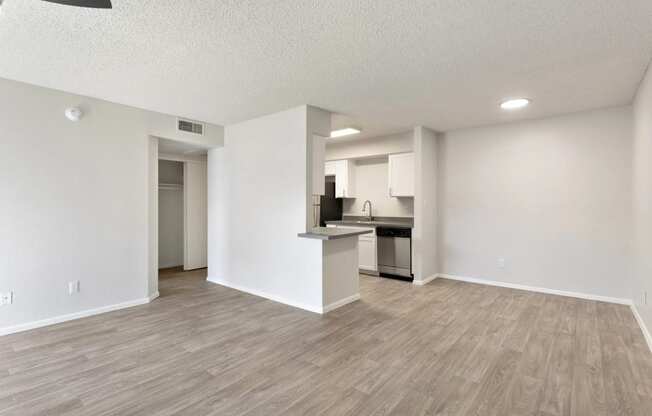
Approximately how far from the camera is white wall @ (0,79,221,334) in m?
3.23

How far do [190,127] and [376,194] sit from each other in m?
3.65

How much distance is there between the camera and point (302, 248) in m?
4.07

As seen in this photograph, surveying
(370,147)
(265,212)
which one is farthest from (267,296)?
(370,147)

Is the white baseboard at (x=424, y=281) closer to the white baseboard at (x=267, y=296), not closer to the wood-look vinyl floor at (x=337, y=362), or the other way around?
the wood-look vinyl floor at (x=337, y=362)

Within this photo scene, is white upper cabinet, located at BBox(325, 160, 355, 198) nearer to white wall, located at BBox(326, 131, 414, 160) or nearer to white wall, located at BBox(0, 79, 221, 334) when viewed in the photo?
white wall, located at BBox(326, 131, 414, 160)

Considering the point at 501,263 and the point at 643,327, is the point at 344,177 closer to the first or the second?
the point at 501,263

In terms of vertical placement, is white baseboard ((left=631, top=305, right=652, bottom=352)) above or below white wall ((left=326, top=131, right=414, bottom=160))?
below

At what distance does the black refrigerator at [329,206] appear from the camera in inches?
260

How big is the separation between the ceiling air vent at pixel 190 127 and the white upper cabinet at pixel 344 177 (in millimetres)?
2781

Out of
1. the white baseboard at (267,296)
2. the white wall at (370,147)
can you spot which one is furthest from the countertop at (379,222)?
the white baseboard at (267,296)

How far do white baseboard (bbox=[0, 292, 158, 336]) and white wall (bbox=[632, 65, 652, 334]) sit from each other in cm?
545

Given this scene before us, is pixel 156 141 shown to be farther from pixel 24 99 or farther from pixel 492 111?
pixel 492 111

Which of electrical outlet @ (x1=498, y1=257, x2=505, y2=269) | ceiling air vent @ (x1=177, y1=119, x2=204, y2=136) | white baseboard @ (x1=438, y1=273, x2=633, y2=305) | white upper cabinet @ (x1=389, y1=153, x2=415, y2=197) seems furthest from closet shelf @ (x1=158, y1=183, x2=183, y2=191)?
electrical outlet @ (x1=498, y1=257, x2=505, y2=269)

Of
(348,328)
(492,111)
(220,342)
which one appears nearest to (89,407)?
(220,342)
